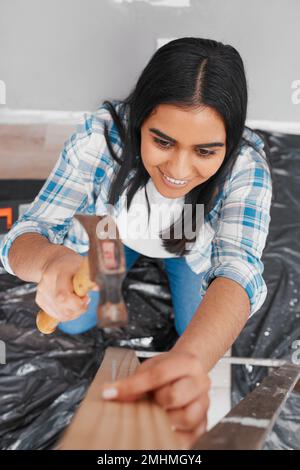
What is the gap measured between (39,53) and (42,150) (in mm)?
302

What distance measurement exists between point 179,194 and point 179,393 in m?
0.44

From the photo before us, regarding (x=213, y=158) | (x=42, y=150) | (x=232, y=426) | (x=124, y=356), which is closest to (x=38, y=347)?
(x=42, y=150)

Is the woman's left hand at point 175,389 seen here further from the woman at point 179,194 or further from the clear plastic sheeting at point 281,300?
the clear plastic sheeting at point 281,300

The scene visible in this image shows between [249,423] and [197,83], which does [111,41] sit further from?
[249,423]

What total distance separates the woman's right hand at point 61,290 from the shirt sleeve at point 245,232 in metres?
0.26

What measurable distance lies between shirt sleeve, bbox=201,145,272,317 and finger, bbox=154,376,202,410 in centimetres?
28

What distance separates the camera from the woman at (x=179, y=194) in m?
0.62

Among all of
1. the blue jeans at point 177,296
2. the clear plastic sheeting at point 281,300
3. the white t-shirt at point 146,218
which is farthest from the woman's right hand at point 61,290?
the clear plastic sheeting at point 281,300

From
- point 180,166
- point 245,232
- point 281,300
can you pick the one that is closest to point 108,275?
point 180,166

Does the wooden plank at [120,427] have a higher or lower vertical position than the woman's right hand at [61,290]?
lower

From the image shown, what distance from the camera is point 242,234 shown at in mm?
887

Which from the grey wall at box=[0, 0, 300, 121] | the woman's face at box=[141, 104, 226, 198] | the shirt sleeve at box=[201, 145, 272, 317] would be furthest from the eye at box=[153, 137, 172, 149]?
the grey wall at box=[0, 0, 300, 121]

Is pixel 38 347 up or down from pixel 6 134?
down
